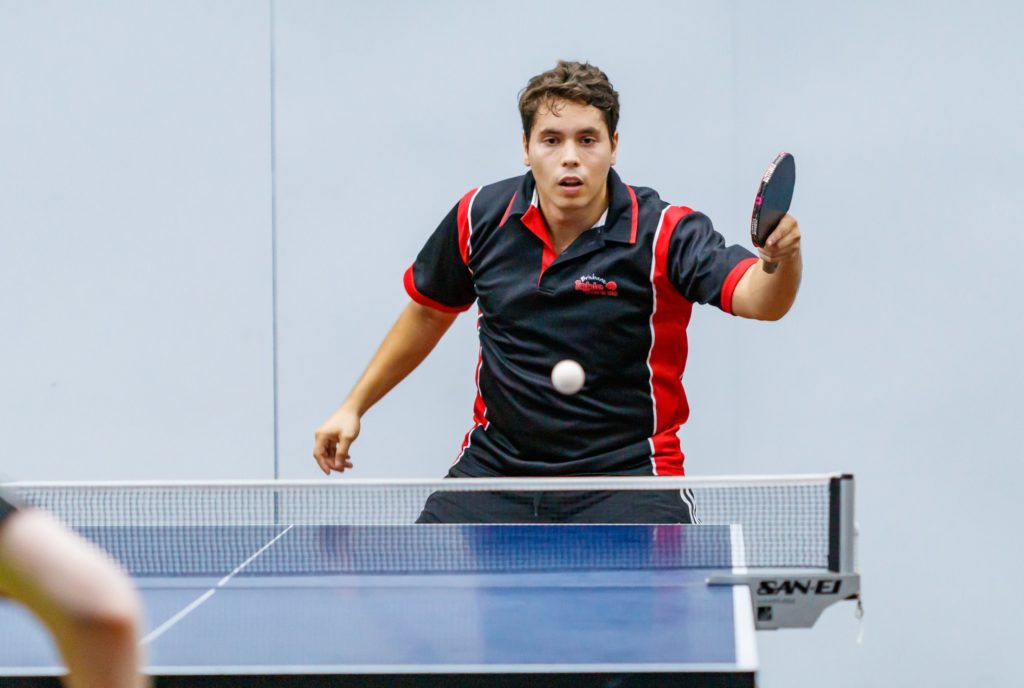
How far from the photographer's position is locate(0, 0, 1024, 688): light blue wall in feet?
13.5

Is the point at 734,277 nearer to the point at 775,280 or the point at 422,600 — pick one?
the point at 775,280

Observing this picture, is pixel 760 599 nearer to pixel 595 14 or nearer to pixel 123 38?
pixel 595 14

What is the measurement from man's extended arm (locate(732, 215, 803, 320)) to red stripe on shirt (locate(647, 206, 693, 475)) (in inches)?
9.1

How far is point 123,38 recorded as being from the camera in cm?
442

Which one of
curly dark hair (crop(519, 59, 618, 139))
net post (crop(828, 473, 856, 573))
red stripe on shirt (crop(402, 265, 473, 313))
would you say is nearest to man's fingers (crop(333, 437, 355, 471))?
red stripe on shirt (crop(402, 265, 473, 313))

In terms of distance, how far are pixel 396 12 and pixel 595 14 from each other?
0.66 metres

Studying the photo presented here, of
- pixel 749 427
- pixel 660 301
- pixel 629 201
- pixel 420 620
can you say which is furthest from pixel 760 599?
pixel 749 427

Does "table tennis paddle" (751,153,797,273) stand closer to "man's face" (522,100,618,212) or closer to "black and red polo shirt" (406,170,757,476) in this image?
"black and red polo shirt" (406,170,757,476)

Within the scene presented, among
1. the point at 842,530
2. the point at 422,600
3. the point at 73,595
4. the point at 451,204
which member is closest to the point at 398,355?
the point at 451,204

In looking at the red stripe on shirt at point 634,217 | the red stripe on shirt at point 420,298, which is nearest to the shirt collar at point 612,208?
the red stripe on shirt at point 634,217

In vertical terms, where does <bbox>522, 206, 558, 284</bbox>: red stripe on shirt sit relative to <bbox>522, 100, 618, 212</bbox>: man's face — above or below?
below

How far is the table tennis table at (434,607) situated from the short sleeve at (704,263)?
53 centimetres

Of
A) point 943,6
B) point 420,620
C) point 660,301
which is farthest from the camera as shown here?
point 943,6

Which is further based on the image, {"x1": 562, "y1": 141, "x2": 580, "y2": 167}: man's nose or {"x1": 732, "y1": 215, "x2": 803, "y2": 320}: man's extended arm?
{"x1": 562, "y1": 141, "x2": 580, "y2": 167}: man's nose
